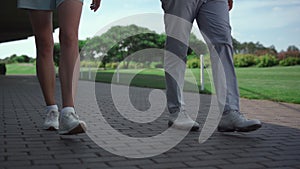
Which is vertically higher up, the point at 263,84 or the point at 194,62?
the point at 194,62

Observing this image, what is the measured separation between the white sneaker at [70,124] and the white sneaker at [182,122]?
87 centimetres

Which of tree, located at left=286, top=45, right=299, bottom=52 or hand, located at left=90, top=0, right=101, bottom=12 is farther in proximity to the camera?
tree, located at left=286, top=45, right=299, bottom=52

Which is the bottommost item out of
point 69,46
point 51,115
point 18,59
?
point 51,115

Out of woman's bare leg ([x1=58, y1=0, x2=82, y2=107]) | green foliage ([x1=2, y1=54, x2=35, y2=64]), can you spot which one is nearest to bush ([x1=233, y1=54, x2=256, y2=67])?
woman's bare leg ([x1=58, y1=0, x2=82, y2=107])

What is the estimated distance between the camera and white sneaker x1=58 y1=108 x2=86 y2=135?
2740 mm

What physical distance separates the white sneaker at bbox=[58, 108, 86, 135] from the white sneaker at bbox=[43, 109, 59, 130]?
45 cm

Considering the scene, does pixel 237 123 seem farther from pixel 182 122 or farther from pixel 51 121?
pixel 51 121

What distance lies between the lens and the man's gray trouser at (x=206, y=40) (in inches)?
125

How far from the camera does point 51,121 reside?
3291 mm

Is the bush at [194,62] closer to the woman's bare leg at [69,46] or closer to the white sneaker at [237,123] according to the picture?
the white sneaker at [237,123]

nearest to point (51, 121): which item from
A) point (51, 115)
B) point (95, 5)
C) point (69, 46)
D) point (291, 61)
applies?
point (51, 115)

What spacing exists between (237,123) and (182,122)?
514mm

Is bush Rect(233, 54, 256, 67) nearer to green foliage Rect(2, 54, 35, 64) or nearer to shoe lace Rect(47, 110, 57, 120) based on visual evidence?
shoe lace Rect(47, 110, 57, 120)

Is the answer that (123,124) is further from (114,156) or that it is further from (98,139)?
(114,156)
